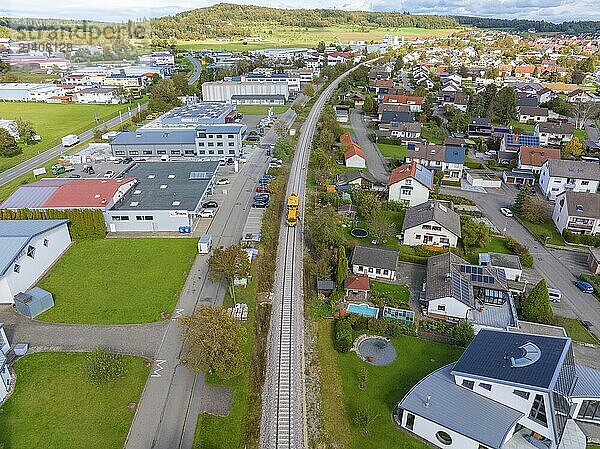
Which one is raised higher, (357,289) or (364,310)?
(357,289)

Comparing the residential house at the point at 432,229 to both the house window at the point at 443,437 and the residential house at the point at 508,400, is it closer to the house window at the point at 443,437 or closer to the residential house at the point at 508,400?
the residential house at the point at 508,400

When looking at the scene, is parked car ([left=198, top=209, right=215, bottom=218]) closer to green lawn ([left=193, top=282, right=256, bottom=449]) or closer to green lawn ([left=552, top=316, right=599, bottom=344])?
green lawn ([left=193, top=282, right=256, bottom=449])

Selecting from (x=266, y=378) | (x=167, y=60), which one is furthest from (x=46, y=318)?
(x=167, y=60)

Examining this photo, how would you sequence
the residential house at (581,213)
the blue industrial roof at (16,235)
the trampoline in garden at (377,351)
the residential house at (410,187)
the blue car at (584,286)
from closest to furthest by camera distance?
the trampoline in garden at (377,351), the blue industrial roof at (16,235), the blue car at (584,286), the residential house at (581,213), the residential house at (410,187)

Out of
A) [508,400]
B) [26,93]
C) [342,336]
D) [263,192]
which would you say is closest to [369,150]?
[263,192]

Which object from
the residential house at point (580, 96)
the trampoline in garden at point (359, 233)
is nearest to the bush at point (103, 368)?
the trampoline in garden at point (359, 233)

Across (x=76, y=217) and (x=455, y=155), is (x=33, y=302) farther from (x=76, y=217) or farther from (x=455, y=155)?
(x=455, y=155)
